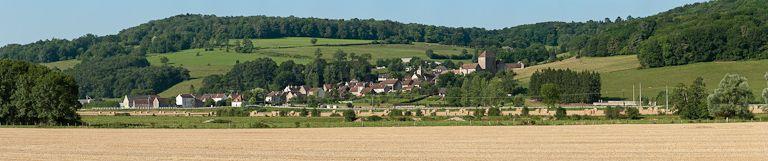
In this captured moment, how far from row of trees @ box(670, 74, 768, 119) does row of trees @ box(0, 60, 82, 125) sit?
4568cm

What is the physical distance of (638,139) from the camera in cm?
5416

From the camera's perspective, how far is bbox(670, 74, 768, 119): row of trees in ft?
305

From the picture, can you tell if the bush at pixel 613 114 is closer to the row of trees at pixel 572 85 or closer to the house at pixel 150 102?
the row of trees at pixel 572 85

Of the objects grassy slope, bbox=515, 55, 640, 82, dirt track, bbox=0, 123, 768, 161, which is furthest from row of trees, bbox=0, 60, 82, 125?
grassy slope, bbox=515, 55, 640, 82

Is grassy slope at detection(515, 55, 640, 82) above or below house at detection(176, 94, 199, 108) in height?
above

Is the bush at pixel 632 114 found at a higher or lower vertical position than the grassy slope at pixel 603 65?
lower

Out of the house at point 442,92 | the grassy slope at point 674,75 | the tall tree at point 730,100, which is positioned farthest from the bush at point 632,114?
the house at point 442,92

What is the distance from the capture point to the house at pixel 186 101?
191250 millimetres

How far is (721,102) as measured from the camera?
315ft

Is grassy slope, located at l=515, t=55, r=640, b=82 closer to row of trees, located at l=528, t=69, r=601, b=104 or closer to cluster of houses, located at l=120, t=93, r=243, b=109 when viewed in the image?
row of trees, located at l=528, t=69, r=601, b=104

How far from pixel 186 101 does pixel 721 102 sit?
112752 millimetres

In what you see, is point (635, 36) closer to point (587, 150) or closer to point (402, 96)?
point (402, 96)

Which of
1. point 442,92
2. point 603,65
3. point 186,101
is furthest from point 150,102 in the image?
point 603,65

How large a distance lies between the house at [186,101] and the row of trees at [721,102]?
106m
